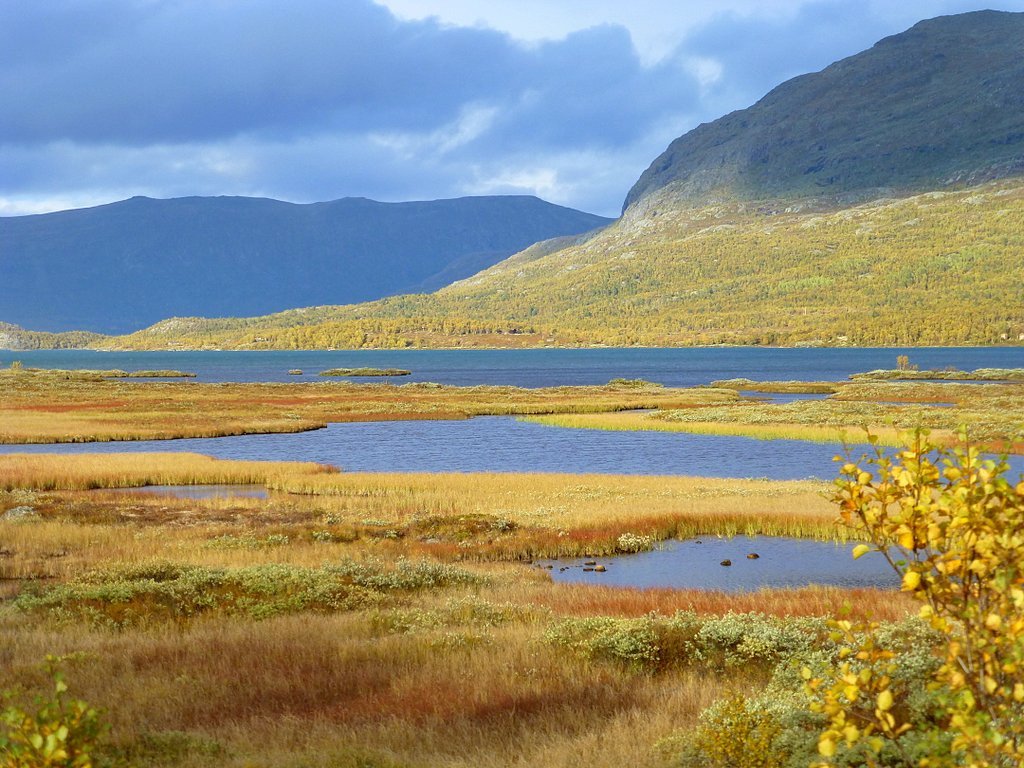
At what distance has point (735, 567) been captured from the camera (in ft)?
91.9

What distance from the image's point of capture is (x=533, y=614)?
16797 millimetres

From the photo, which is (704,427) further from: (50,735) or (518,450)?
(50,735)

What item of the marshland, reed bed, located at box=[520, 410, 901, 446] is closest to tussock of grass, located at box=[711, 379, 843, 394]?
reed bed, located at box=[520, 410, 901, 446]

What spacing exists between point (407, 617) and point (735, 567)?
15.2 m

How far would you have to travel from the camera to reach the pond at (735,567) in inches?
1019

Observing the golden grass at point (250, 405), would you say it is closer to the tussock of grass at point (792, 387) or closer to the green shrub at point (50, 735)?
the tussock of grass at point (792, 387)

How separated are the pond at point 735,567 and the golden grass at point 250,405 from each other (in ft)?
176

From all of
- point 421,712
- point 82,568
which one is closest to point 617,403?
point 82,568

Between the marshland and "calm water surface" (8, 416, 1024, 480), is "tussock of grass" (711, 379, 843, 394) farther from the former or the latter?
the marshland

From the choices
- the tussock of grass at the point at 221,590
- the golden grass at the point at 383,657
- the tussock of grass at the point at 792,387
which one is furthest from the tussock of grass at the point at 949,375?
the tussock of grass at the point at 221,590

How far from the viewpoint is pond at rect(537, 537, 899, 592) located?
25.9 metres

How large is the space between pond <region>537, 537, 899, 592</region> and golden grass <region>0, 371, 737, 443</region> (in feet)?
176

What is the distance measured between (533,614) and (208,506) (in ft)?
81.2

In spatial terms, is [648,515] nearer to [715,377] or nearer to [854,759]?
[854,759]
